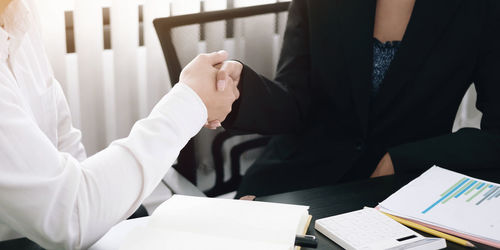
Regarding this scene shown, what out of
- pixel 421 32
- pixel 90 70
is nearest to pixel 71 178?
pixel 421 32

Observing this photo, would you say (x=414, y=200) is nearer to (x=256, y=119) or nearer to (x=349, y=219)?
(x=349, y=219)

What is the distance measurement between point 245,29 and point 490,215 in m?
0.97

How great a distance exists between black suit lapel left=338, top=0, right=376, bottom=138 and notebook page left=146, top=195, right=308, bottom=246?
62cm

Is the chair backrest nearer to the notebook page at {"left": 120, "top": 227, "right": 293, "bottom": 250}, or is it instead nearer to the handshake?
the handshake

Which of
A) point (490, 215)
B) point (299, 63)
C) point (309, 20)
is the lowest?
point (490, 215)

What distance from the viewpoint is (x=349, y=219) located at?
0.85 meters

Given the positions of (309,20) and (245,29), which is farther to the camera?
(245,29)

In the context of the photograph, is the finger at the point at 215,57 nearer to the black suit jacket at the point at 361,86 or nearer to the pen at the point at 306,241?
the black suit jacket at the point at 361,86

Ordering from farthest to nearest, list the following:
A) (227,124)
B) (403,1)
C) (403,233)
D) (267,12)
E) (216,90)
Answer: (267,12)
(403,1)
(227,124)
(216,90)
(403,233)

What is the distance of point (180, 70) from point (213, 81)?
0.34m

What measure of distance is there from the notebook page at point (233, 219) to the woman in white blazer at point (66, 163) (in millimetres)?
63

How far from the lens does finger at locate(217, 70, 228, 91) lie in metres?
1.12

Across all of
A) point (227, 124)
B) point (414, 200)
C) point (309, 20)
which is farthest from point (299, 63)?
point (414, 200)

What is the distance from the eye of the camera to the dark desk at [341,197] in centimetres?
92
